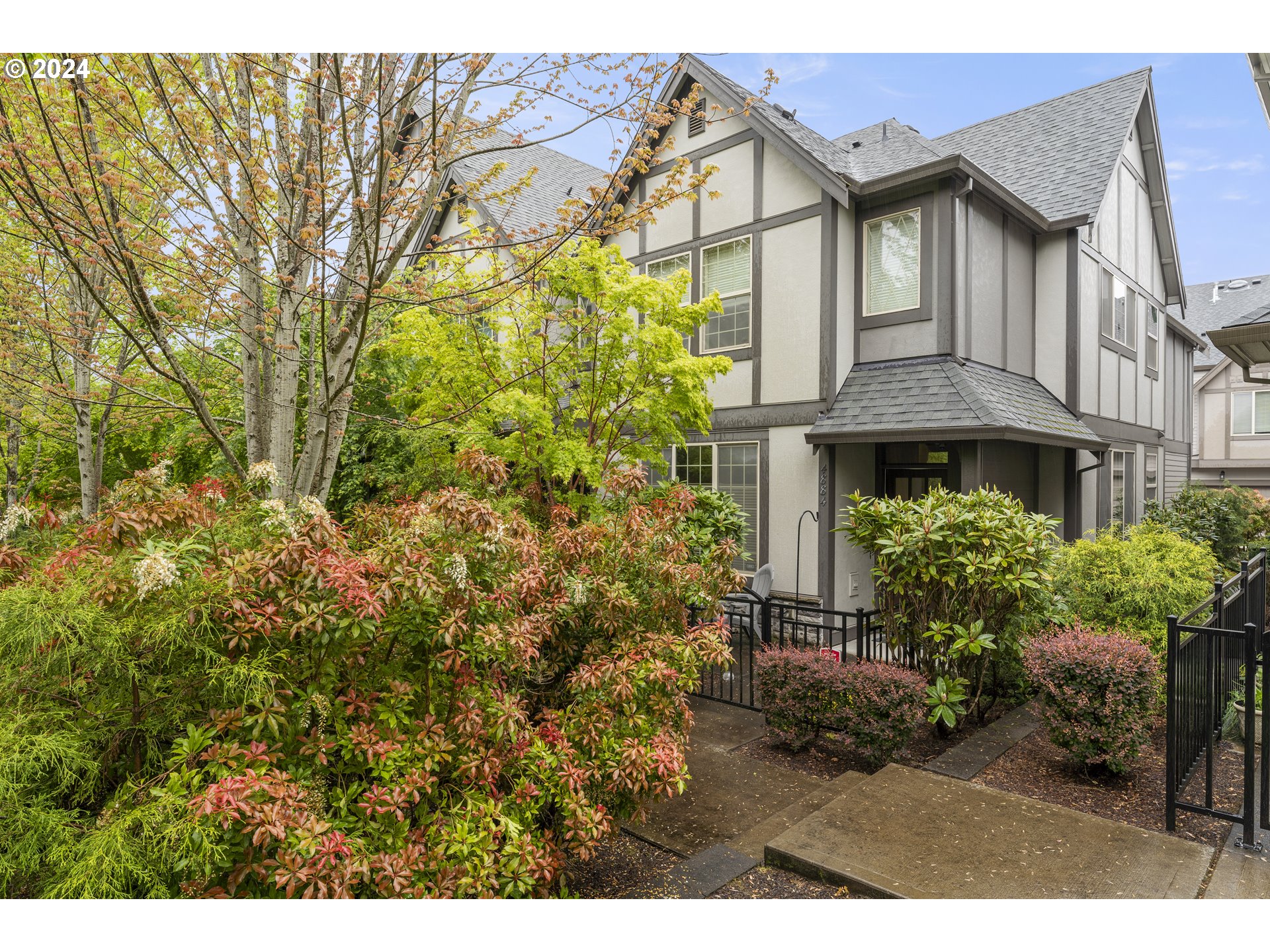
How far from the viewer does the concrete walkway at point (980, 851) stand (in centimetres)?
309

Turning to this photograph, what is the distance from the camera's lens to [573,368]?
8.17m

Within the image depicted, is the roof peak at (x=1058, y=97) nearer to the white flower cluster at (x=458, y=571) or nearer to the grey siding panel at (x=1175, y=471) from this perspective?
the grey siding panel at (x=1175, y=471)

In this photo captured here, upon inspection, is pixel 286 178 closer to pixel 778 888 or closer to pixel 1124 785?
pixel 778 888

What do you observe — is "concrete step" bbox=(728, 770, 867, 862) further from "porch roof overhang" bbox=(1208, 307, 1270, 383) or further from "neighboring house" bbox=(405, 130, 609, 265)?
"neighboring house" bbox=(405, 130, 609, 265)

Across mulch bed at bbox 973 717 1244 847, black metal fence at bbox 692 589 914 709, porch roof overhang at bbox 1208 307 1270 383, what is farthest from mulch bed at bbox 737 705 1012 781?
porch roof overhang at bbox 1208 307 1270 383

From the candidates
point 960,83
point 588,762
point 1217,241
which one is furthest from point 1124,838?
point 1217,241

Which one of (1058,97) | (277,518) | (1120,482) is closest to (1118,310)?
(1120,482)

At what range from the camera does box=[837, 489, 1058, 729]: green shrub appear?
518 centimetres

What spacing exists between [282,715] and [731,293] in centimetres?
895

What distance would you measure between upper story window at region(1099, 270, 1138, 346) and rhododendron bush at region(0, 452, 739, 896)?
11.2 metres

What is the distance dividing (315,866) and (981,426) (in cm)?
738
